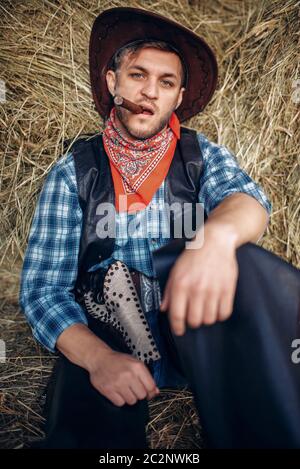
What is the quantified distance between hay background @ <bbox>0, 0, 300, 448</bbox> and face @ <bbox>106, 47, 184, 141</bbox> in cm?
65

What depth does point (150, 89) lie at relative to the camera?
1.60 metres

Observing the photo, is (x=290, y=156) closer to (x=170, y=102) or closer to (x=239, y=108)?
Result: (x=239, y=108)

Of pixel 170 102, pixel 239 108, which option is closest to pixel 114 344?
pixel 170 102

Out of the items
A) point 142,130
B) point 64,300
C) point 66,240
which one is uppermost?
point 142,130

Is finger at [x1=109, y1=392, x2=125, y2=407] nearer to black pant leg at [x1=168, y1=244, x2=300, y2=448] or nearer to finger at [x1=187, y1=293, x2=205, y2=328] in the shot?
black pant leg at [x1=168, y1=244, x2=300, y2=448]

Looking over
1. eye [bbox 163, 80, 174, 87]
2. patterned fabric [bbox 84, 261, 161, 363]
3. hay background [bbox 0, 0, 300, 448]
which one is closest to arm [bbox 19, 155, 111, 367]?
patterned fabric [bbox 84, 261, 161, 363]

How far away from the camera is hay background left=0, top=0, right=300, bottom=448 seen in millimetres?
2148

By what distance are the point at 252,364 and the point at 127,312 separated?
55 cm

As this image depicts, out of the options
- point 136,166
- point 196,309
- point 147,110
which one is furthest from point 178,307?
point 147,110

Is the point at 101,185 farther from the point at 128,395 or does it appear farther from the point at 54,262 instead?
the point at 128,395

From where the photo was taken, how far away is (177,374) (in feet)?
5.09

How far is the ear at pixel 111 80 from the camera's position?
1747 millimetres

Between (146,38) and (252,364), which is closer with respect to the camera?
(252,364)

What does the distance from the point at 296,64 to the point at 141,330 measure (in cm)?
149
